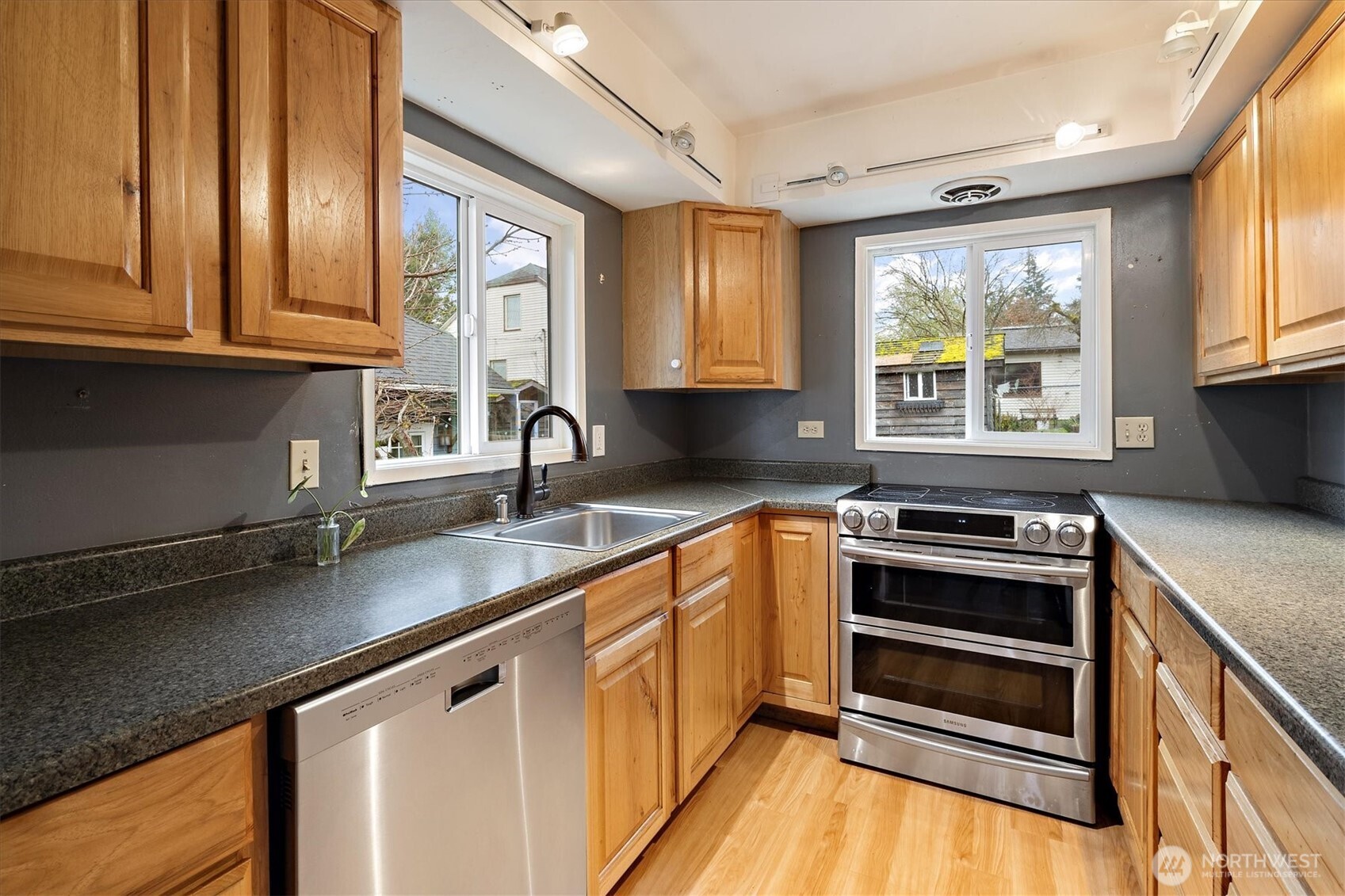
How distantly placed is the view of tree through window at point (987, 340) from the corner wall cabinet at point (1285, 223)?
548 mm

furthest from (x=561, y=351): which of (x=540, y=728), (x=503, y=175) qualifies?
(x=540, y=728)

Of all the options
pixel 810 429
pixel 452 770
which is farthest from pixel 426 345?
pixel 810 429

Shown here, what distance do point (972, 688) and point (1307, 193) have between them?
164 centimetres

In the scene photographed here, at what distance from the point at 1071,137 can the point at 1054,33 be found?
1.07 feet

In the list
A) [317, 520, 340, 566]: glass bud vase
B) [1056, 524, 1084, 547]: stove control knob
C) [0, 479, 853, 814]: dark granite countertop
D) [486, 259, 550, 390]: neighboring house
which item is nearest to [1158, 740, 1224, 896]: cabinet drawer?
[1056, 524, 1084, 547]: stove control knob

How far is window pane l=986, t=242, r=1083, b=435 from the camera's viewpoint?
2.61 metres

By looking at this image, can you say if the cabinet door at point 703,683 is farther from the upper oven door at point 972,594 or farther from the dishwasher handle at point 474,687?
the dishwasher handle at point 474,687

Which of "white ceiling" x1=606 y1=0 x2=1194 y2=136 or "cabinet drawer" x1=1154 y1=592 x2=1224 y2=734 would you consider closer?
"cabinet drawer" x1=1154 y1=592 x2=1224 y2=734

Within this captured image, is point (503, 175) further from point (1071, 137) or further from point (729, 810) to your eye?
point (729, 810)

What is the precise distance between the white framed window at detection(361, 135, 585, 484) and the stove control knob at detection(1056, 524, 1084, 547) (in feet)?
5.63

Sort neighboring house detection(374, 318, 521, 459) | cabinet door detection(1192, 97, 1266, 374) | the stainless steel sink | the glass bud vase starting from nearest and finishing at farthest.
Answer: the glass bud vase < cabinet door detection(1192, 97, 1266, 374) < neighboring house detection(374, 318, 521, 459) < the stainless steel sink

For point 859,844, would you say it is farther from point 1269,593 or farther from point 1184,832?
point 1269,593

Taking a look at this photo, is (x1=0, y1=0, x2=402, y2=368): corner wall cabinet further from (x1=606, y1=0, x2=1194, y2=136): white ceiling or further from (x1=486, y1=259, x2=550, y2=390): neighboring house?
(x1=606, y1=0, x2=1194, y2=136): white ceiling

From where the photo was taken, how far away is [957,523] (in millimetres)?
2170
